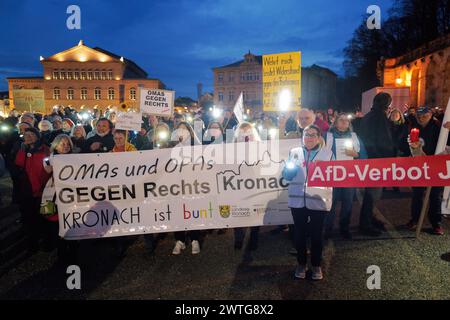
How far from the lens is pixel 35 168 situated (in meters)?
4.87

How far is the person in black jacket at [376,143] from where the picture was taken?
17.8 ft

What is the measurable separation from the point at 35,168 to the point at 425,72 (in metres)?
33.1

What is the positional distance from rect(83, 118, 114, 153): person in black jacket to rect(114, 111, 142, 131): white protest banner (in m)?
0.61

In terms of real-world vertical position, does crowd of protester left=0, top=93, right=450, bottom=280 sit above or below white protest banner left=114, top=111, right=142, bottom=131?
below

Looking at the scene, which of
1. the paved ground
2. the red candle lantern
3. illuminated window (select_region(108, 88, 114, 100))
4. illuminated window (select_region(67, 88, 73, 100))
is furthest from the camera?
illuminated window (select_region(108, 88, 114, 100))

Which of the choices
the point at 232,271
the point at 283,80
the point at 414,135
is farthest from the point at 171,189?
the point at 283,80

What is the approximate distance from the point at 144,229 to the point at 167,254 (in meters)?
0.49

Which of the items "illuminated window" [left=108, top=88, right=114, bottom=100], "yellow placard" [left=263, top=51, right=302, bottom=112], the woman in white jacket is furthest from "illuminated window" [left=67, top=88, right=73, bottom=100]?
the woman in white jacket

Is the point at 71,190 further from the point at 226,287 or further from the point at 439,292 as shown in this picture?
the point at 439,292

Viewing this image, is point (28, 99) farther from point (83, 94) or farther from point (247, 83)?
point (83, 94)

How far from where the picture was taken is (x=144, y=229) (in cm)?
477

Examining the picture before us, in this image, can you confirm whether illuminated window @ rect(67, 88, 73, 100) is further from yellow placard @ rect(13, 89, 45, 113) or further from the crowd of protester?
the crowd of protester

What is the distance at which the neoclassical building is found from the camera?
2659 cm
